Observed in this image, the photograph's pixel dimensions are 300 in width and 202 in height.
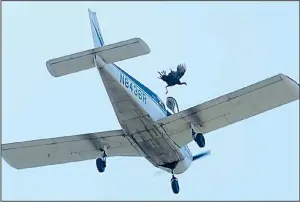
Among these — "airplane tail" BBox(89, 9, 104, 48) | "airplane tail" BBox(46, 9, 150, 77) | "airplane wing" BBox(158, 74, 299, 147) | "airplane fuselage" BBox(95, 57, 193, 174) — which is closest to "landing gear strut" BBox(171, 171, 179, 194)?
"airplane fuselage" BBox(95, 57, 193, 174)

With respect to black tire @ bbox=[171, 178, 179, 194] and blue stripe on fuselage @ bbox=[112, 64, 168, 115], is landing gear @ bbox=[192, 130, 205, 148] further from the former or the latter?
black tire @ bbox=[171, 178, 179, 194]

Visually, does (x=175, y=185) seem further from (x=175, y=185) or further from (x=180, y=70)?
(x=180, y=70)

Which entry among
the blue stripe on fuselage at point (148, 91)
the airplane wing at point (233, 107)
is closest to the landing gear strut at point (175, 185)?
the airplane wing at point (233, 107)

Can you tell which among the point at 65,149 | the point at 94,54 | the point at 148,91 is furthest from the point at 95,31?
the point at 65,149

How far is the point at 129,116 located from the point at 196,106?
2.23 meters

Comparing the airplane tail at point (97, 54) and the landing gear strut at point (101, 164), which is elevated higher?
the airplane tail at point (97, 54)

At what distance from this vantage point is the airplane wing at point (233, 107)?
88.2ft

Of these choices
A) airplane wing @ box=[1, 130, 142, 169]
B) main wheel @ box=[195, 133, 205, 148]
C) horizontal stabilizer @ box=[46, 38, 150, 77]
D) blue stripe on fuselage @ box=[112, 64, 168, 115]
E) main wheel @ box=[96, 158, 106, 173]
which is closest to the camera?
horizontal stabilizer @ box=[46, 38, 150, 77]

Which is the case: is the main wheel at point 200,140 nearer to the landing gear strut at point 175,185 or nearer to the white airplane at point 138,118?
the white airplane at point 138,118

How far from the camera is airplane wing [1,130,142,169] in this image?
2878 cm

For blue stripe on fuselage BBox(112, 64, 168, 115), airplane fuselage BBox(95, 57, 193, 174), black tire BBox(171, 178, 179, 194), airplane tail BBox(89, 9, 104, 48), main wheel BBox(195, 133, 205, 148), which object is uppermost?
airplane tail BBox(89, 9, 104, 48)

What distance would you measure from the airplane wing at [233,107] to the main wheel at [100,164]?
211 centimetres

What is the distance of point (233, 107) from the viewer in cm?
2783

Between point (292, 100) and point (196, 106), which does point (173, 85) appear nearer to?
point (196, 106)
